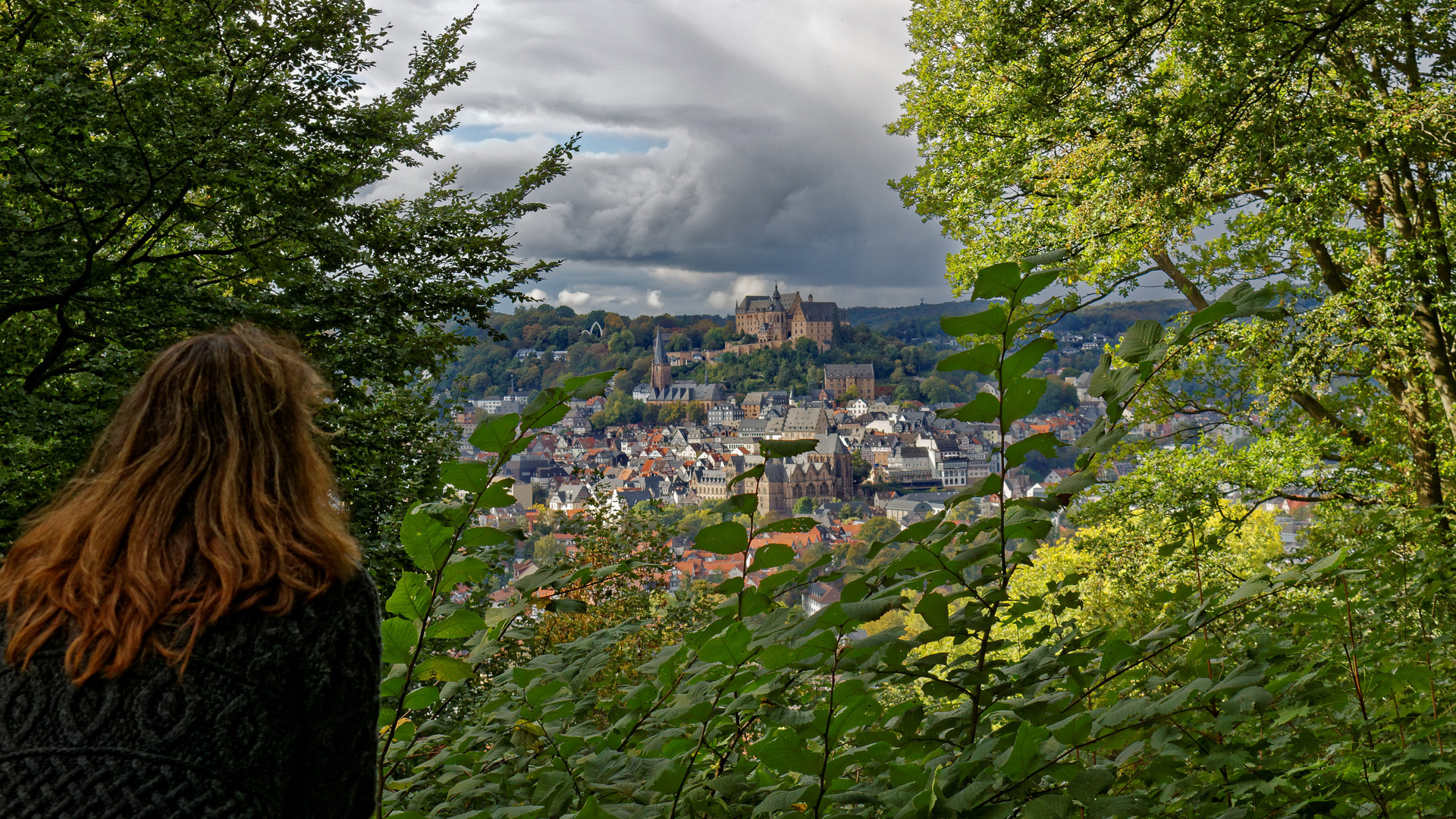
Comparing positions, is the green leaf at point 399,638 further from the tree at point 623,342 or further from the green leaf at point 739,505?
the tree at point 623,342

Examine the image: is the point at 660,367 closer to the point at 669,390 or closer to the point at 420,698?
the point at 669,390

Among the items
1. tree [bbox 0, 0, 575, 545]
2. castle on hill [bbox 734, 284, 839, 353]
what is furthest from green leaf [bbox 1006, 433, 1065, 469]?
castle on hill [bbox 734, 284, 839, 353]

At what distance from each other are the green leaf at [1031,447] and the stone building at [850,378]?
209 feet

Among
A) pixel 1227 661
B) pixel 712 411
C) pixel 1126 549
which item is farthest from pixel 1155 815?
pixel 712 411

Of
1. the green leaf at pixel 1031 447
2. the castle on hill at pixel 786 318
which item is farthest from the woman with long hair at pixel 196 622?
the castle on hill at pixel 786 318

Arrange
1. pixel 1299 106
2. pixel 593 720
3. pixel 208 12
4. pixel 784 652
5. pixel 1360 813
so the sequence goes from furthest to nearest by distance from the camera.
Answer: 1. pixel 208 12
2. pixel 1299 106
3. pixel 593 720
4. pixel 1360 813
5. pixel 784 652

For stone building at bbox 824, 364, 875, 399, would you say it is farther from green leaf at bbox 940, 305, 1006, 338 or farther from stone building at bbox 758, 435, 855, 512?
green leaf at bbox 940, 305, 1006, 338

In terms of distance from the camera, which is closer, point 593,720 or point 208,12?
point 593,720

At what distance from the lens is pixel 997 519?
3.03 feet

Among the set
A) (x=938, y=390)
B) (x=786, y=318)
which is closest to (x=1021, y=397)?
(x=938, y=390)

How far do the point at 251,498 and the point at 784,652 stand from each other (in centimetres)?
66

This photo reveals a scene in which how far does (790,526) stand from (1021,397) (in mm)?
266

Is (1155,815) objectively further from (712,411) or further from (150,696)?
Answer: (712,411)

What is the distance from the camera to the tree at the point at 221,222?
6148mm
